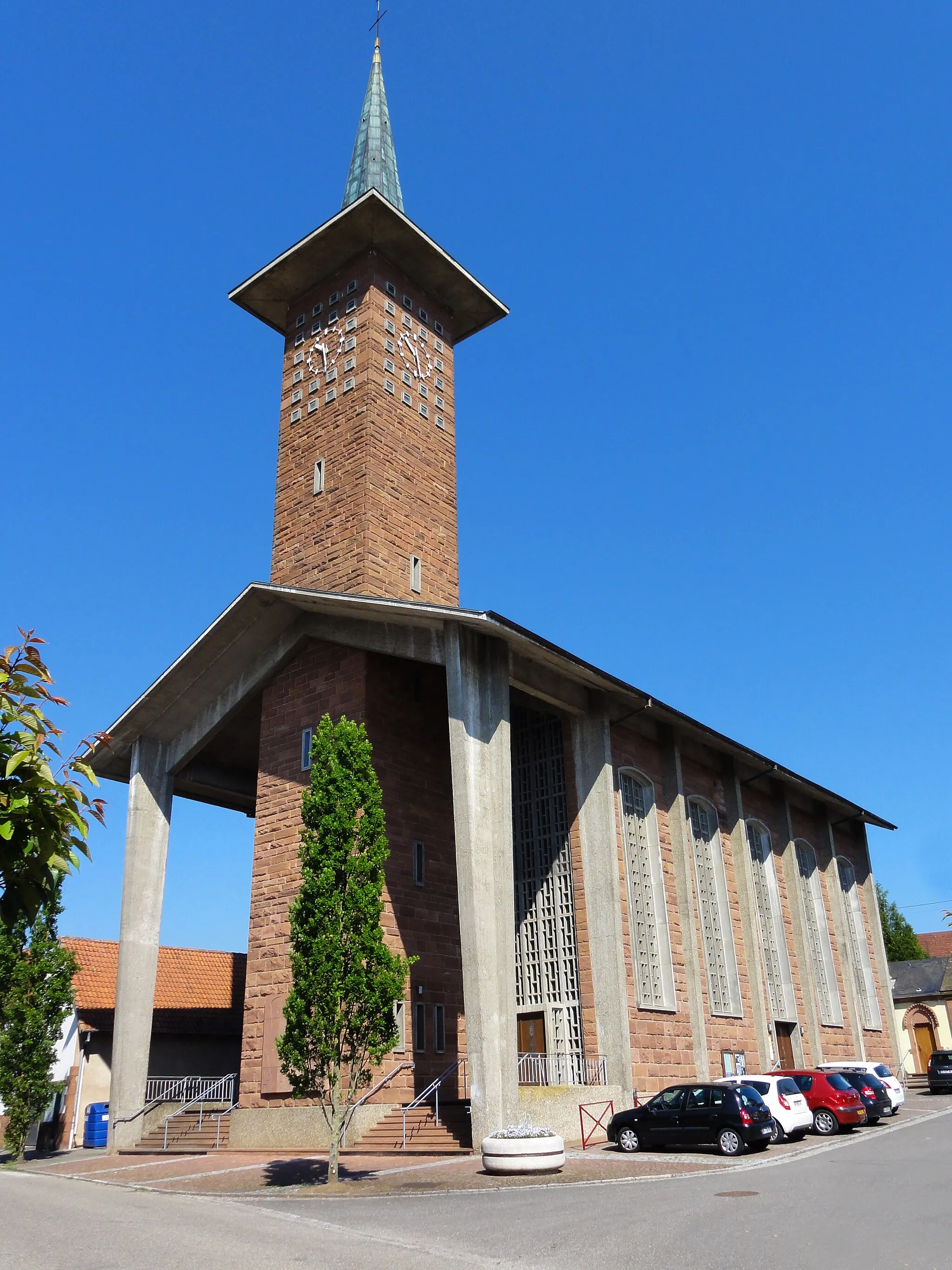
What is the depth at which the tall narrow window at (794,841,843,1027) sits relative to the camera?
3123 centimetres

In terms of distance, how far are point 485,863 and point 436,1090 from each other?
198 inches

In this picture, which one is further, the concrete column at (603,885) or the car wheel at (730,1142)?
the concrete column at (603,885)

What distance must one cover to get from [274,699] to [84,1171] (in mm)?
9934

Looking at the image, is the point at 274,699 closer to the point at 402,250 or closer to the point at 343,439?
the point at 343,439

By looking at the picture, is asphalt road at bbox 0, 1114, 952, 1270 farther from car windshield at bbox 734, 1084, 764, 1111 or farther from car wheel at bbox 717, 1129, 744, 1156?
car windshield at bbox 734, 1084, 764, 1111

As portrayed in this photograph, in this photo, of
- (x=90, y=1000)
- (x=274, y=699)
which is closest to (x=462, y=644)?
(x=274, y=699)

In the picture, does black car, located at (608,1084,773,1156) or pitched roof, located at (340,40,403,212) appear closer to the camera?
black car, located at (608,1084,773,1156)

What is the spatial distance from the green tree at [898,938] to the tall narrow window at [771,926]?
42.4 meters

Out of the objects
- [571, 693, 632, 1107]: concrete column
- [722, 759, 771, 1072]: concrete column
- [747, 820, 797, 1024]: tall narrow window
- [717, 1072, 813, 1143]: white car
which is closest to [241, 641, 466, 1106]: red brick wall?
[571, 693, 632, 1107]: concrete column

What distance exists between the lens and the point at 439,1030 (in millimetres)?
21297

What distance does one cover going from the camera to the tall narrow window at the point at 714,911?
1001 inches

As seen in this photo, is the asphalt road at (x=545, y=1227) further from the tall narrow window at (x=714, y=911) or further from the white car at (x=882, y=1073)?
the tall narrow window at (x=714, y=911)

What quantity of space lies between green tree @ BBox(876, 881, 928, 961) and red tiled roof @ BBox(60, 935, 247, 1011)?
47.5m

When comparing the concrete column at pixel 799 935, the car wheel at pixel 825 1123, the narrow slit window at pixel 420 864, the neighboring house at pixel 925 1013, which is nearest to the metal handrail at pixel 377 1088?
the narrow slit window at pixel 420 864
